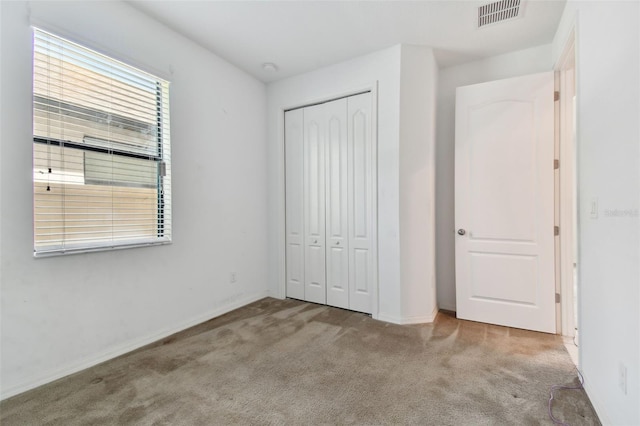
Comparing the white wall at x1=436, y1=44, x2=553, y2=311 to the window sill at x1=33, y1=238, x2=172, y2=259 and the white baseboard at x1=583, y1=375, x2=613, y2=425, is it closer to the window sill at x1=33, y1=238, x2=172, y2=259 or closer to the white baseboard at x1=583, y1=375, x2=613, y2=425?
the white baseboard at x1=583, y1=375, x2=613, y2=425

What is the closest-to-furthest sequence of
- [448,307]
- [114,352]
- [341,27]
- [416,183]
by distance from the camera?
[114,352], [341,27], [416,183], [448,307]

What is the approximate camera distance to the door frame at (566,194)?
8.29 ft

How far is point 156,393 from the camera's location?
1.75m

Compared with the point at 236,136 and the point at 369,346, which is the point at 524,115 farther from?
the point at 236,136

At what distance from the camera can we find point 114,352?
2.17 metres

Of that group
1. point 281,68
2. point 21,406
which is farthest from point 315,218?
point 21,406

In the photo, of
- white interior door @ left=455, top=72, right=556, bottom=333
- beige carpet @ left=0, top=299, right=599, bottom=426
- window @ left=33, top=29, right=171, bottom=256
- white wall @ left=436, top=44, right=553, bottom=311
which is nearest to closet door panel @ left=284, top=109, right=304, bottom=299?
beige carpet @ left=0, top=299, right=599, bottom=426

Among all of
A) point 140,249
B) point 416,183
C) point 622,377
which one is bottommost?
point 622,377

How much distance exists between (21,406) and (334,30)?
3479mm

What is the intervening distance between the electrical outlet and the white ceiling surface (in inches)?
99.2

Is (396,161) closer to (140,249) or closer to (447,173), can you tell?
(447,173)

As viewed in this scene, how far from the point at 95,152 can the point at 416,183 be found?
275 centimetres

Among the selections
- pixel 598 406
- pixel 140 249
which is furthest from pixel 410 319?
pixel 140 249

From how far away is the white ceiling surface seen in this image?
2.25m
